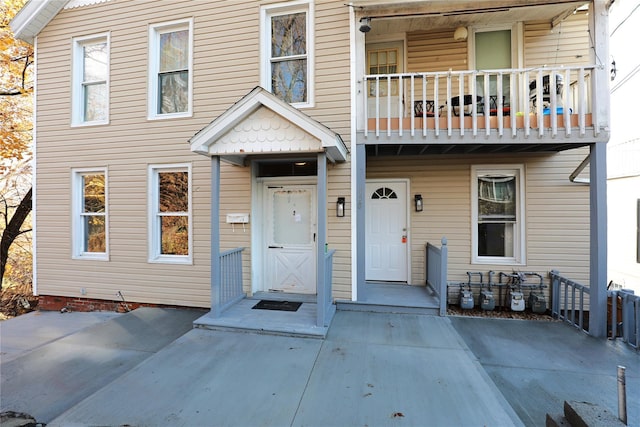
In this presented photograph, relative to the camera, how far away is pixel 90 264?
596 centimetres

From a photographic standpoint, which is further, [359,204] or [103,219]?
[103,219]

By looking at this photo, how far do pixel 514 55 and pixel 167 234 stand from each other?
24.2 ft

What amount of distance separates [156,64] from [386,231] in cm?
559

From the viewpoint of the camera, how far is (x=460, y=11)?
4.72 metres

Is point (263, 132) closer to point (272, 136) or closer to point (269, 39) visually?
point (272, 136)

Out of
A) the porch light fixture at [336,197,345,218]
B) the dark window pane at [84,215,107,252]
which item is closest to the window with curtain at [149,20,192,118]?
the dark window pane at [84,215,107,252]

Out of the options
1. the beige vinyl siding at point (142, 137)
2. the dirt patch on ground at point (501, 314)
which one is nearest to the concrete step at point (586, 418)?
the beige vinyl siding at point (142, 137)

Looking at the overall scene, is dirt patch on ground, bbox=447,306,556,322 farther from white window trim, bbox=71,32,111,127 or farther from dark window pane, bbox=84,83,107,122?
dark window pane, bbox=84,83,107,122

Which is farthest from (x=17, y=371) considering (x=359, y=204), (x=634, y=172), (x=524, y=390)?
(x=634, y=172)

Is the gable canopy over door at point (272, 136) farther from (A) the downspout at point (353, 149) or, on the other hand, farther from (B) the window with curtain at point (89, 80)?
(B) the window with curtain at point (89, 80)

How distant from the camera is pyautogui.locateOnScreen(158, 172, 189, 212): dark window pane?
563 cm

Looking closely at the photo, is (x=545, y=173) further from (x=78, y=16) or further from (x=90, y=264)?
(x=78, y=16)

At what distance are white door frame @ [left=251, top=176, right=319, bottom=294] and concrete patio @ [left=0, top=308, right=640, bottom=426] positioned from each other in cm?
138

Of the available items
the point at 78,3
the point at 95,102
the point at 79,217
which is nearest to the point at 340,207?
the point at 79,217
